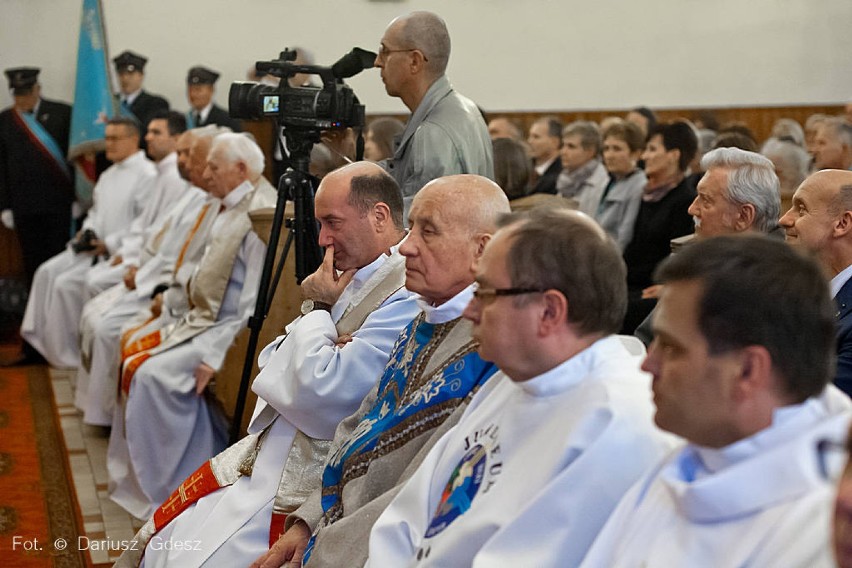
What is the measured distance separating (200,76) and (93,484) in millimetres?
5129

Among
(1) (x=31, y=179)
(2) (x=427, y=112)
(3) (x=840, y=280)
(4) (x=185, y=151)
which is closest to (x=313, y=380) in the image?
(3) (x=840, y=280)

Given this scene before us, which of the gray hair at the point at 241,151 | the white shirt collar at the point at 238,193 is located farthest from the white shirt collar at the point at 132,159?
Answer: the white shirt collar at the point at 238,193

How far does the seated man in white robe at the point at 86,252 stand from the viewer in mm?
7398

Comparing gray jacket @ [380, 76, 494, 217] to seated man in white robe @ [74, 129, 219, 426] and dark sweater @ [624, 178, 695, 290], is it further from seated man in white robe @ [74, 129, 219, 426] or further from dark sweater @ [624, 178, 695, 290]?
seated man in white robe @ [74, 129, 219, 426]

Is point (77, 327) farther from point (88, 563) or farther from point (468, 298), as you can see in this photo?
point (468, 298)

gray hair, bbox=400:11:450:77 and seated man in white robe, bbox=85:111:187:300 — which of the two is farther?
seated man in white robe, bbox=85:111:187:300

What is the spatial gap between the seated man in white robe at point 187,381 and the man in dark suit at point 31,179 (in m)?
4.38

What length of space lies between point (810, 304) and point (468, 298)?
1184mm

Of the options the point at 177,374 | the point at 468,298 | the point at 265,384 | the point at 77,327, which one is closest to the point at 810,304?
the point at 468,298

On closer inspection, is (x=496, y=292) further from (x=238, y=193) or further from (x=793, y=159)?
(x=793, y=159)

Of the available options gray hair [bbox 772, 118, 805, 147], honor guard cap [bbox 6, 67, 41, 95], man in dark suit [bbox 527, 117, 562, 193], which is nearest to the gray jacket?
man in dark suit [bbox 527, 117, 562, 193]

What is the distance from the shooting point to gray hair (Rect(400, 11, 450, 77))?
416 centimetres

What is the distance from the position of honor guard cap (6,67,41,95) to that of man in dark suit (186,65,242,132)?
4.01 ft

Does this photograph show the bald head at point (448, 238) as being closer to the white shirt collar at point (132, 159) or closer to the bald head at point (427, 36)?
the bald head at point (427, 36)
